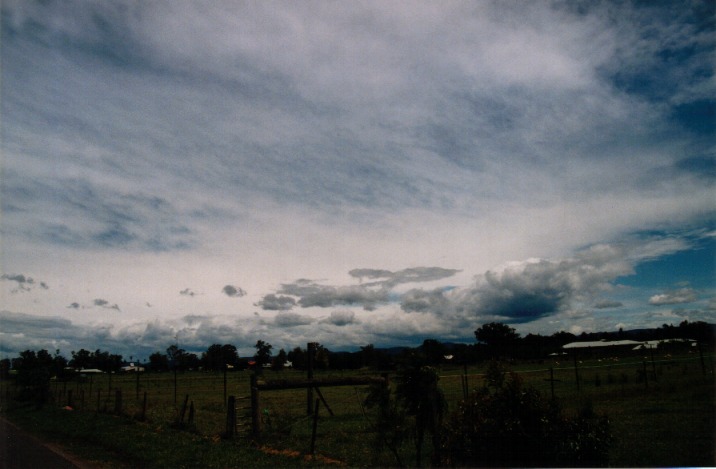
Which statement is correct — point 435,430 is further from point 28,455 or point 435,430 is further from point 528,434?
point 28,455

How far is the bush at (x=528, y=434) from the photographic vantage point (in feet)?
20.1

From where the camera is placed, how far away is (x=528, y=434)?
20.3 feet

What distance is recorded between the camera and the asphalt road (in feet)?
37.6

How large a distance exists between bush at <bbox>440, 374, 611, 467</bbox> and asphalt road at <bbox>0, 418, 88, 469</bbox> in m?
9.87

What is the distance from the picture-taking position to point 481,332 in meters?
128

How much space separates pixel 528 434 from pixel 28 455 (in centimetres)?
1355

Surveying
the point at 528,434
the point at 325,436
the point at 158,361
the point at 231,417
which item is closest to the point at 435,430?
the point at 528,434

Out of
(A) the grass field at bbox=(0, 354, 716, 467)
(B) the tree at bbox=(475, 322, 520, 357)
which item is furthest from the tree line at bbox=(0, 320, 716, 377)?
(A) the grass field at bbox=(0, 354, 716, 467)

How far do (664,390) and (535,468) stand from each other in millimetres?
18163

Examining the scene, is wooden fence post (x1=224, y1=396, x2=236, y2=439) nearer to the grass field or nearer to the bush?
the grass field

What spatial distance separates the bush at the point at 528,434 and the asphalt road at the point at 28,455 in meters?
9.87

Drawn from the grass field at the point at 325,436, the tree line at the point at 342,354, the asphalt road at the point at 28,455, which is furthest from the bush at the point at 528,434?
the tree line at the point at 342,354

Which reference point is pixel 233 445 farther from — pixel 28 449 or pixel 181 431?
pixel 28 449

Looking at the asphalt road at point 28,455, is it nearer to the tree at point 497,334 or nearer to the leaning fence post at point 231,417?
the leaning fence post at point 231,417
